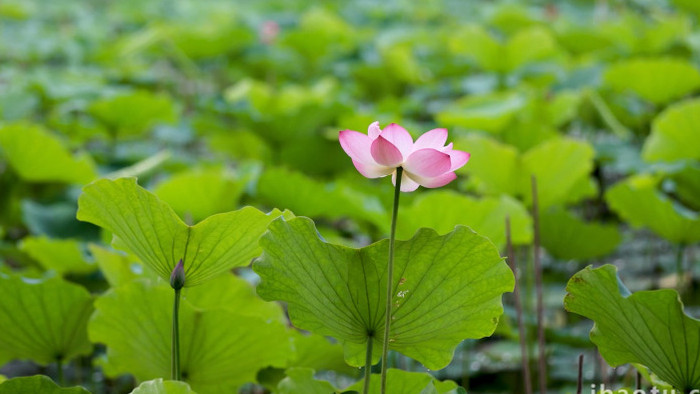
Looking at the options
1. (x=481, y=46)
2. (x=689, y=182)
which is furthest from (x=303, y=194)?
(x=481, y=46)

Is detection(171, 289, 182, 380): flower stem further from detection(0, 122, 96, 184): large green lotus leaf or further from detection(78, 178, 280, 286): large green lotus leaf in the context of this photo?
detection(0, 122, 96, 184): large green lotus leaf

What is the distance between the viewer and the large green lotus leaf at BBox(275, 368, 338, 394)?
61 centimetres

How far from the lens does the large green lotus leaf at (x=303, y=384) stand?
0.61 m

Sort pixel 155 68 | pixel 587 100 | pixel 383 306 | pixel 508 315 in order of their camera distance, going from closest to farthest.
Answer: pixel 383 306
pixel 508 315
pixel 587 100
pixel 155 68

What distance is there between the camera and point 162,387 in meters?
0.54

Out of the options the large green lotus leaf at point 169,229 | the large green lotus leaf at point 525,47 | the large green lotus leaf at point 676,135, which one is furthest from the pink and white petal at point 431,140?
the large green lotus leaf at point 525,47

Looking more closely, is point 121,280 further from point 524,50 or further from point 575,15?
point 575,15

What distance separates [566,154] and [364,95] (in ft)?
3.85

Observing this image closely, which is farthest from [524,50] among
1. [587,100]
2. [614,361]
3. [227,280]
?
[614,361]

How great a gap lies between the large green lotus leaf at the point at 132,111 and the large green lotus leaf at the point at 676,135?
889 millimetres

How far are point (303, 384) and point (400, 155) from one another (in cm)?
19

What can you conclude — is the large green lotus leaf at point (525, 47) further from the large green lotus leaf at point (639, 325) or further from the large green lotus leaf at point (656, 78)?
the large green lotus leaf at point (639, 325)

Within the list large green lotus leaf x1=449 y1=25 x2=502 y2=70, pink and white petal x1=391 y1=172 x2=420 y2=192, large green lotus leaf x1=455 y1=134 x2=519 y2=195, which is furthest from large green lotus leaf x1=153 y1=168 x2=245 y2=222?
large green lotus leaf x1=449 y1=25 x2=502 y2=70

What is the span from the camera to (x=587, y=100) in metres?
1.61
